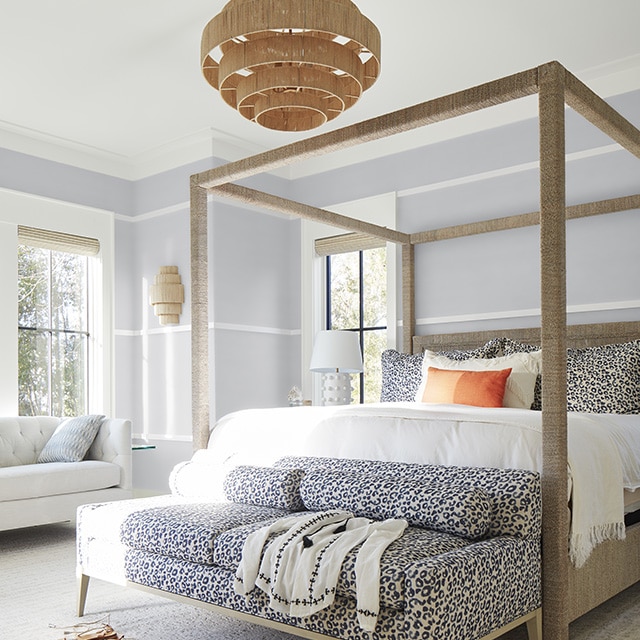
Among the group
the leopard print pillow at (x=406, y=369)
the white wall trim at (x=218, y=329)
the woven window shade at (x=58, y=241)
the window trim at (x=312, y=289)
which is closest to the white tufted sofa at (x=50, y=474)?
the white wall trim at (x=218, y=329)

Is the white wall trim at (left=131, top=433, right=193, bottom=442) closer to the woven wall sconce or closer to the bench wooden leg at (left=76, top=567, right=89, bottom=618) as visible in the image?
the woven wall sconce

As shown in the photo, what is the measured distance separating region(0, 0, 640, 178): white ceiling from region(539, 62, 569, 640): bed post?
1.59 meters

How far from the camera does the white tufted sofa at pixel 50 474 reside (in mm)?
4426

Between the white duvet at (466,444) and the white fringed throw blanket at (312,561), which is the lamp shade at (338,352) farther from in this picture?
the white fringed throw blanket at (312,561)

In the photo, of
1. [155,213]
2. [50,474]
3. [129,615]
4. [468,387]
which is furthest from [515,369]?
[155,213]

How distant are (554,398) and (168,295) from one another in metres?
3.83

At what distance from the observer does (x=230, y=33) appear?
103 inches

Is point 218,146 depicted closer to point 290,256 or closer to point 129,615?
point 290,256

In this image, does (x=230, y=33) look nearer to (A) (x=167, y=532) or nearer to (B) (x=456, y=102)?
(B) (x=456, y=102)

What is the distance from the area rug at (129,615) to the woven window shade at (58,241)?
2637 millimetres

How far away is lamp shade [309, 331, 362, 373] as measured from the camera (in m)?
5.31

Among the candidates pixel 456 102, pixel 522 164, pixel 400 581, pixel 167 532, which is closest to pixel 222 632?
pixel 167 532

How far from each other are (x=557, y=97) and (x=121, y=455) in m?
3.61

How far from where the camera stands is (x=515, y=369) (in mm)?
4145
